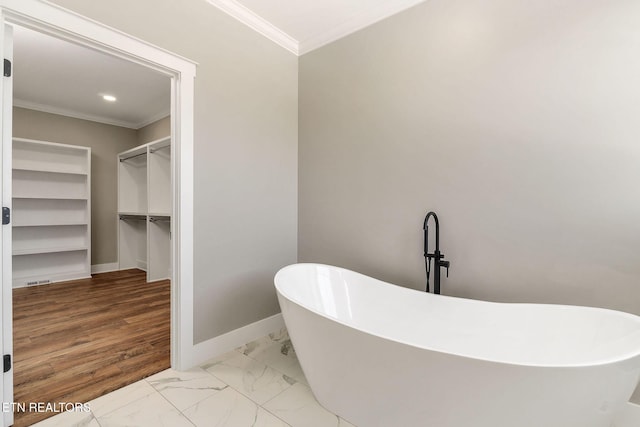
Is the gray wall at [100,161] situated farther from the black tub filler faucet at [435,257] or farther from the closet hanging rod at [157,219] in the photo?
the black tub filler faucet at [435,257]

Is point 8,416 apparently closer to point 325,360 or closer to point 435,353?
point 325,360

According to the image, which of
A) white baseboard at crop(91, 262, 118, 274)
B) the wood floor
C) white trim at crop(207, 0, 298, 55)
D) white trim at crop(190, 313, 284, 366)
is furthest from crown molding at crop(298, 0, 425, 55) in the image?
white baseboard at crop(91, 262, 118, 274)

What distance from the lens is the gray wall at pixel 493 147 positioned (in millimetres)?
1453

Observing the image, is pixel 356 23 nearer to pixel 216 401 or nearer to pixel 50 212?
pixel 216 401

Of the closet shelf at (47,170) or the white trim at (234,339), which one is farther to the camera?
the closet shelf at (47,170)

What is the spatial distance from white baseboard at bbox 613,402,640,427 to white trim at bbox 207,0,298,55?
3.37 meters

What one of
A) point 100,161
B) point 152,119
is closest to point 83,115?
point 100,161

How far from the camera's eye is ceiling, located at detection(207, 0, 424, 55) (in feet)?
6.93

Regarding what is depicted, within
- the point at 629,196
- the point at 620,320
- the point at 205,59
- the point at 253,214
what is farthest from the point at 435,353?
the point at 205,59

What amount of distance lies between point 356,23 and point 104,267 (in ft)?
16.7

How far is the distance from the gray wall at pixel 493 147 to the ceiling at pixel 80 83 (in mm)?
1889

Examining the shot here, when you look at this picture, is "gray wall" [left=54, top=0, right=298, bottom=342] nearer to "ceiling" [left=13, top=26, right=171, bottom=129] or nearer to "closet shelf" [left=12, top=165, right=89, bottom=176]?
"ceiling" [left=13, top=26, right=171, bottom=129]

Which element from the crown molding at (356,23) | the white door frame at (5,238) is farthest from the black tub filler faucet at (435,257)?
the white door frame at (5,238)

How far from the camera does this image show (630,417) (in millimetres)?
1411
